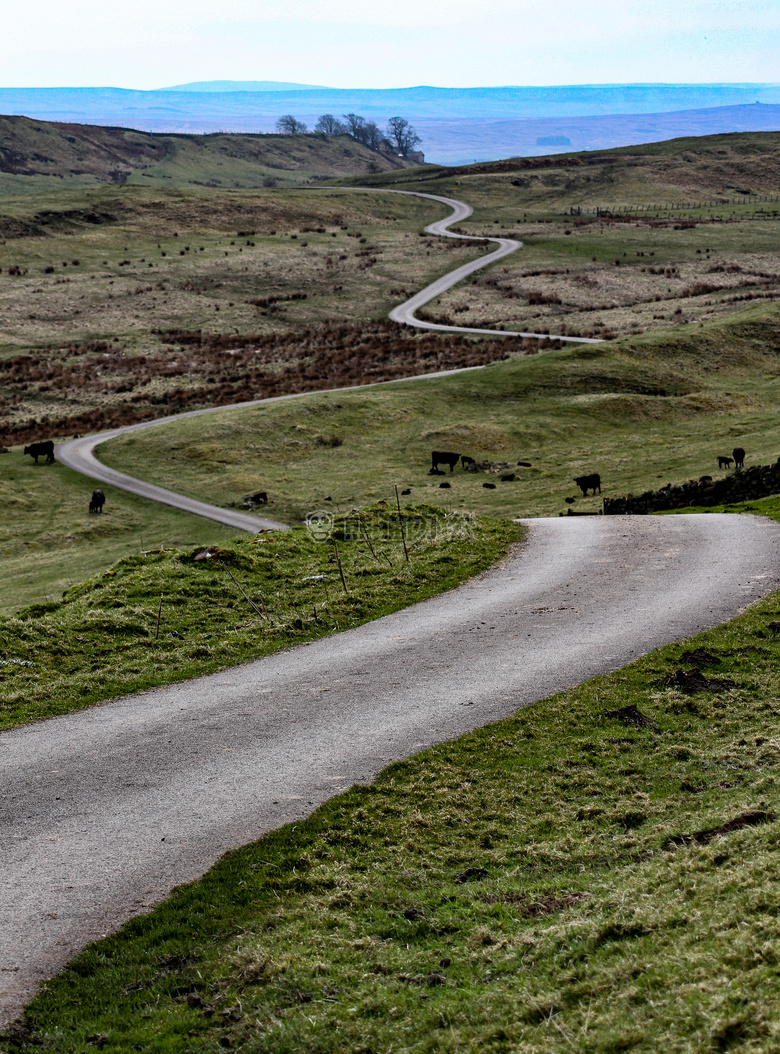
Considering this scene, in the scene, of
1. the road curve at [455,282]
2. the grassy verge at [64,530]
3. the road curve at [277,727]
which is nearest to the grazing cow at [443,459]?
the grassy verge at [64,530]

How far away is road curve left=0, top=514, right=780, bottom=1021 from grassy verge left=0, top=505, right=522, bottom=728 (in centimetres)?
80

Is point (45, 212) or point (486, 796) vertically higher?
point (45, 212)

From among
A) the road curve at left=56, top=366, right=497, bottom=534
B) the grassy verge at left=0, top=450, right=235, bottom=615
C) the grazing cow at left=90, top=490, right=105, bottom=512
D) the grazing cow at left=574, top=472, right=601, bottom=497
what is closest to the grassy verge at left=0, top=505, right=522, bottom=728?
the road curve at left=56, top=366, right=497, bottom=534

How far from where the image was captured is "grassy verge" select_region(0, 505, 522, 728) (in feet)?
57.1

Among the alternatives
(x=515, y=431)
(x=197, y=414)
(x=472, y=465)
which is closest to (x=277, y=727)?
(x=472, y=465)

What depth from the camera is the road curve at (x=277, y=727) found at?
34.5 ft

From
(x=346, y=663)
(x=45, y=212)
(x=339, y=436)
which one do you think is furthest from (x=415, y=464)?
(x=45, y=212)

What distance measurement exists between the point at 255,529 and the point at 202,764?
2573cm

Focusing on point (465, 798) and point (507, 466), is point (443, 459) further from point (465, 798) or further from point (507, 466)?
point (465, 798)

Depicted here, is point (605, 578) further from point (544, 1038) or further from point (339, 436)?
point (339, 436)

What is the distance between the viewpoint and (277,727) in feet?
48.5

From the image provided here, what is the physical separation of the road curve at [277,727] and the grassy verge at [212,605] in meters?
0.80

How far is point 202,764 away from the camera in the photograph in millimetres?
13477

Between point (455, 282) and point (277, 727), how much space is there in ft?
352
